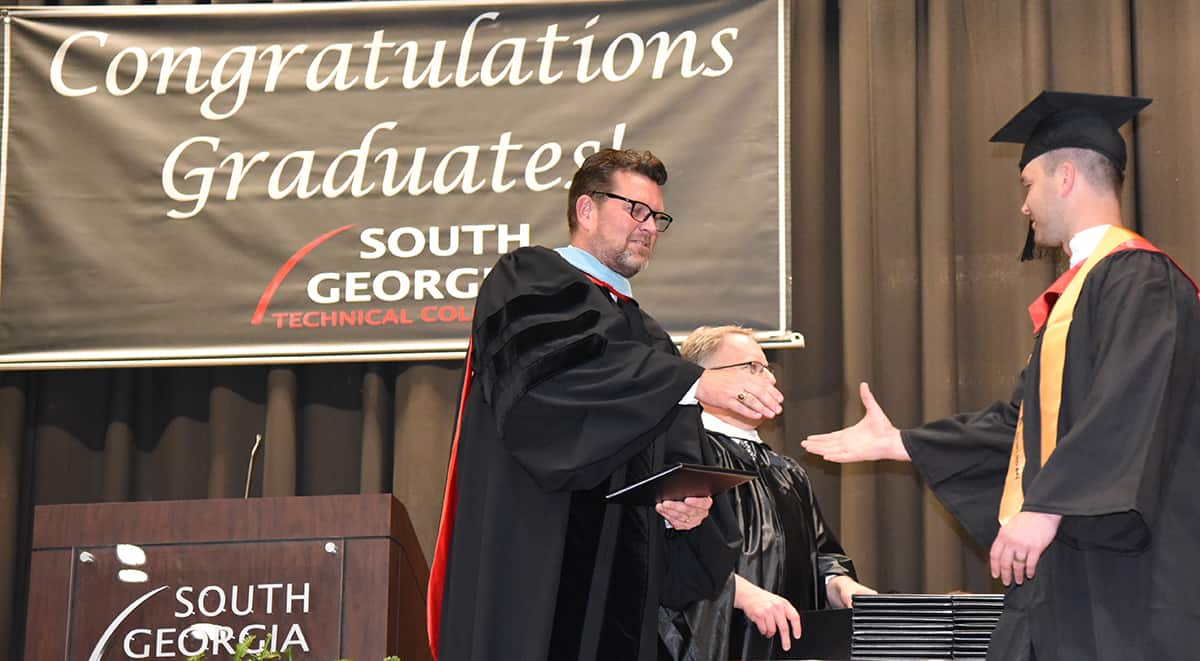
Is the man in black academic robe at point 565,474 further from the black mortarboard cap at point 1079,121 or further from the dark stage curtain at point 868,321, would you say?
the dark stage curtain at point 868,321

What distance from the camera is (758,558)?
4.84 m

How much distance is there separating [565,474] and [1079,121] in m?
1.60

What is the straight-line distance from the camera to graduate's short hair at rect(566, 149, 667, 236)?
4270mm

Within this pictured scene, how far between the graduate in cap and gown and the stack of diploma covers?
30 cm

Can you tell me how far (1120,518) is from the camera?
3279mm

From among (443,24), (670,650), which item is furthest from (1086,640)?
(443,24)

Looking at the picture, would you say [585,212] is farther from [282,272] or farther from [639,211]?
[282,272]

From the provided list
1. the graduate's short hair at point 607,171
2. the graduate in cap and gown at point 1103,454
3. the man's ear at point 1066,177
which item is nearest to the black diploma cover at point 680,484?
the graduate in cap and gown at point 1103,454

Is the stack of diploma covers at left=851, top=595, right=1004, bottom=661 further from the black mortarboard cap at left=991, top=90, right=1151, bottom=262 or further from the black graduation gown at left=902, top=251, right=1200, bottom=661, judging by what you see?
the black mortarboard cap at left=991, top=90, right=1151, bottom=262

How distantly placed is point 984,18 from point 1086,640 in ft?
11.4

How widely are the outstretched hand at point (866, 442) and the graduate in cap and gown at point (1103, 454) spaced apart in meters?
0.33

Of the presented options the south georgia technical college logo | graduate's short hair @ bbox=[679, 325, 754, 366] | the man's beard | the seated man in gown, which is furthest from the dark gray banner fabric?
the man's beard

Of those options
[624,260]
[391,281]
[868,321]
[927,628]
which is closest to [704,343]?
[624,260]

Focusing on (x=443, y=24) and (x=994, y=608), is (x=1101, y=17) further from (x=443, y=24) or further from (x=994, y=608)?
(x=994, y=608)
